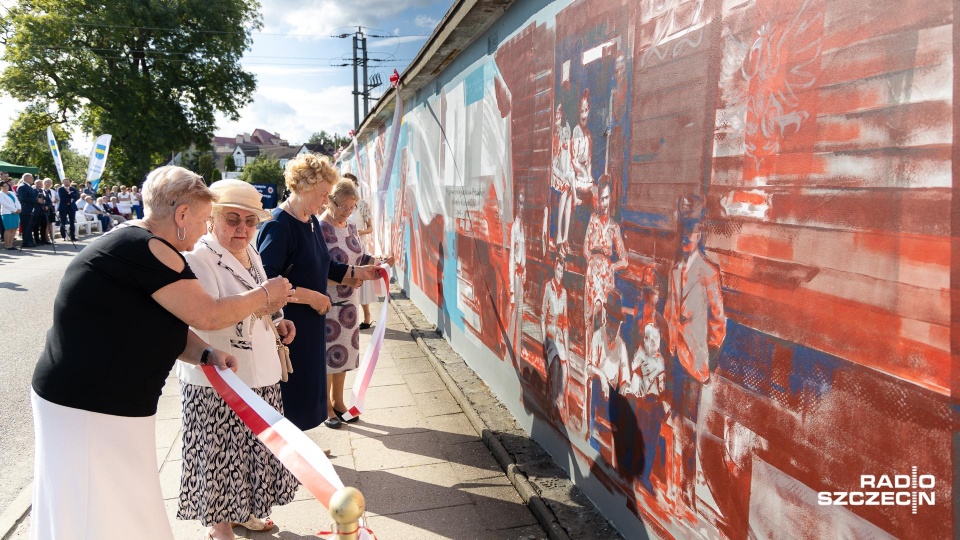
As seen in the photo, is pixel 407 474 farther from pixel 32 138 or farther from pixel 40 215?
pixel 32 138

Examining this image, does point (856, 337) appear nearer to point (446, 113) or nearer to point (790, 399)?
point (790, 399)

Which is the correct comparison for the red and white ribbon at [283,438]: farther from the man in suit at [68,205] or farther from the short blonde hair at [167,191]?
the man in suit at [68,205]

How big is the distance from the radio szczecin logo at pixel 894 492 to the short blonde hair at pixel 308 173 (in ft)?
10.3

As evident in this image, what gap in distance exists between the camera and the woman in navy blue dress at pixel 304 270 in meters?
3.80

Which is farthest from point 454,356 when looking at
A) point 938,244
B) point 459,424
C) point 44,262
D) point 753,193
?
point 44,262

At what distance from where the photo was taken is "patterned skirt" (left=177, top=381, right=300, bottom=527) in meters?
3.21

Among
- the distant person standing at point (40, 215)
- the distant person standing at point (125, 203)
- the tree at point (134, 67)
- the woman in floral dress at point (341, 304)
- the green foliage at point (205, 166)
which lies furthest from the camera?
the green foliage at point (205, 166)

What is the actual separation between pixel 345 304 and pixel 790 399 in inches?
147

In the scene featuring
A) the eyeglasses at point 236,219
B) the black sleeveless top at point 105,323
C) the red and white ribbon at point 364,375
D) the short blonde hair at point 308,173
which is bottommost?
the red and white ribbon at point 364,375

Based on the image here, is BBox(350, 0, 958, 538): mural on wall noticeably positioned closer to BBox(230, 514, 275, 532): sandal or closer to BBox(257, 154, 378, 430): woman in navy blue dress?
BBox(257, 154, 378, 430): woman in navy blue dress

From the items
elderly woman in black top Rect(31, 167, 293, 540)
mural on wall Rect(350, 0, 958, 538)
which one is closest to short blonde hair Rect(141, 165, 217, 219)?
elderly woman in black top Rect(31, 167, 293, 540)

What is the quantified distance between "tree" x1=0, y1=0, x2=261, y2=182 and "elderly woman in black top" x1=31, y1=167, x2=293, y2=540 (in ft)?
121

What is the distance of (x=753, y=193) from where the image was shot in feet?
6.88

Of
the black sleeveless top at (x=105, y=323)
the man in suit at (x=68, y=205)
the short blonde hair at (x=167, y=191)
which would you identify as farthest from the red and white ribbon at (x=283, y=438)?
the man in suit at (x=68, y=205)
